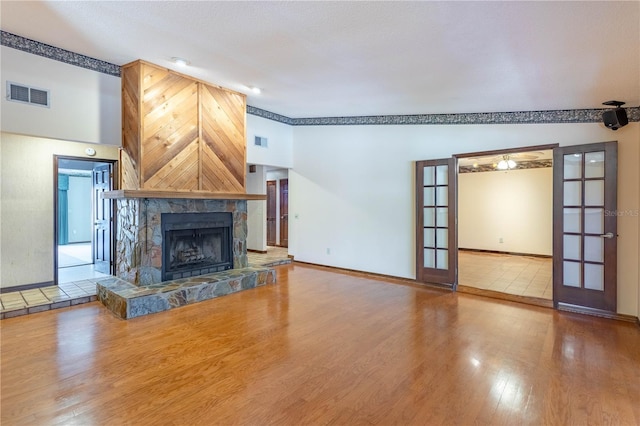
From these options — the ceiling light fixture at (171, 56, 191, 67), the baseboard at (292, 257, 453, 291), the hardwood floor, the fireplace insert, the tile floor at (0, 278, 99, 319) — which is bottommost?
the hardwood floor

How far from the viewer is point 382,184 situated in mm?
6230

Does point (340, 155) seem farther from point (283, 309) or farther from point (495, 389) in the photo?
point (495, 389)

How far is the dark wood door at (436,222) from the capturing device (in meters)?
5.36

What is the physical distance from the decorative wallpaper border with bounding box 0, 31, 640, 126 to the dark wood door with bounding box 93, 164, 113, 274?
6.98ft

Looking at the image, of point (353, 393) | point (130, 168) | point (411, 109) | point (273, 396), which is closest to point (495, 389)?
point (353, 393)

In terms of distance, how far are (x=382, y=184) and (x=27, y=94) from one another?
17.1 ft

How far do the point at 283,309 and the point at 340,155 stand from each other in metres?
3.59

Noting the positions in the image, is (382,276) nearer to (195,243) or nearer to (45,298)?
(195,243)

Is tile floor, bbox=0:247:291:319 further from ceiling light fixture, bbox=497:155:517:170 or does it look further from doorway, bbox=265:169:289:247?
ceiling light fixture, bbox=497:155:517:170

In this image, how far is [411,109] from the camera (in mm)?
5418

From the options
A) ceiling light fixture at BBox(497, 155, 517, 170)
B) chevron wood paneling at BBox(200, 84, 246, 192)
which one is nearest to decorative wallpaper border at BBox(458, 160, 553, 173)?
ceiling light fixture at BBox(497, 155, 517, 170)

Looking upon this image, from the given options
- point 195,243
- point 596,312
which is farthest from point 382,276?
point 195,243

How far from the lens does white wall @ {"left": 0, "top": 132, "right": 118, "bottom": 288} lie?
4641 mm

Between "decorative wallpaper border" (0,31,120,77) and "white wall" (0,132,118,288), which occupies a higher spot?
"decorative wallpaper border" (0,31,120,77)
